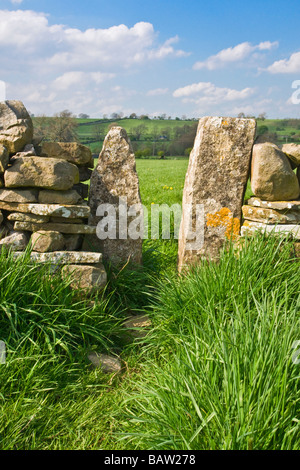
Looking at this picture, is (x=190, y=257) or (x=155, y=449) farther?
(x=190, y=257)

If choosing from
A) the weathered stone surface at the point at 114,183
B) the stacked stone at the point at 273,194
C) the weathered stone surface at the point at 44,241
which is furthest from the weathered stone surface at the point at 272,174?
the weathered stone surface at the point at 44,241

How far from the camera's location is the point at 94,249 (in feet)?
15.9

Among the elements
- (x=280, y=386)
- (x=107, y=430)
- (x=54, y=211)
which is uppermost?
(x=54, y=211)

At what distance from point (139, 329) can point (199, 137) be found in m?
2.44

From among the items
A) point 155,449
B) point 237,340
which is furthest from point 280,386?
point 155,449

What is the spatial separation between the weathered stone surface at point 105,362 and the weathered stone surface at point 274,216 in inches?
91.0

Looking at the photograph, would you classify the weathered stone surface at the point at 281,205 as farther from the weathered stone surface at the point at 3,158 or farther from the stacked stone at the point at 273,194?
the weathered stone surface at the point at 3,158

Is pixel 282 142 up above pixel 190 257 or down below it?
above

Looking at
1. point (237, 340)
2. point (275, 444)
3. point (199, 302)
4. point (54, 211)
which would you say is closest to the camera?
point (275, 444)

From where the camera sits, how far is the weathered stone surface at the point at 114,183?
4.84 metres

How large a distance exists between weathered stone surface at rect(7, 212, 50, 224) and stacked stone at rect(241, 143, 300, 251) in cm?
233

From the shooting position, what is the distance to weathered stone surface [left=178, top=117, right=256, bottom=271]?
4.77 m
